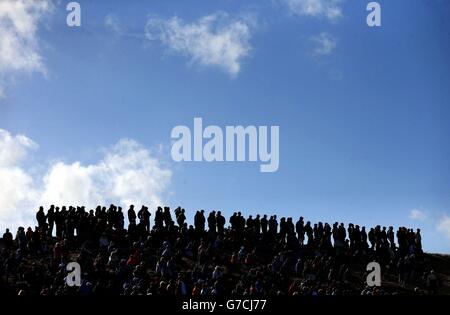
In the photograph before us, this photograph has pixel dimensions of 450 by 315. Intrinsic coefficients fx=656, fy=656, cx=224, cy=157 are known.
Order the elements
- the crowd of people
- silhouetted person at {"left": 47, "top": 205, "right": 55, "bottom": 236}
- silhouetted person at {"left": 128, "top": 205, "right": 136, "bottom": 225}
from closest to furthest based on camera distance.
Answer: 1. the crowd of people
2. silhouetted person at {"left": 47, "top": 205, "right": 55, "bottom": 236}
3. silhouetted person at {"left": 128, "top": 205, "right": 136, "bottom": 225}

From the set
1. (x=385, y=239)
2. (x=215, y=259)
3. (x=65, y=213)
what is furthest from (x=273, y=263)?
(x=65, y=213)

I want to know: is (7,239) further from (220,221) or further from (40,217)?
(220,221)

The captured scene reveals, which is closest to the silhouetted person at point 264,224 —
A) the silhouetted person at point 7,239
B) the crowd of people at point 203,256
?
the crowd of people at point 203,256

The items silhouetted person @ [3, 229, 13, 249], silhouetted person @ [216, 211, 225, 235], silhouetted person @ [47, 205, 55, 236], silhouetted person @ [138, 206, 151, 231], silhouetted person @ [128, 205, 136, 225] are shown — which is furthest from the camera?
silhouetted person @ [216, 211, 225, 235]

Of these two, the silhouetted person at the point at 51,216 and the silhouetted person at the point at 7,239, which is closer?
→ the silhouetted person at the point at 7,239

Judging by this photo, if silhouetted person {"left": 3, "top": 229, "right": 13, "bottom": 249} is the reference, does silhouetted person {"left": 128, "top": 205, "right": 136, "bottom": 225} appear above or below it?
above

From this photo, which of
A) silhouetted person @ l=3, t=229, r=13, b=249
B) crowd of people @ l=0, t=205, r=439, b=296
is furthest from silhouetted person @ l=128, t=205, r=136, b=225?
silhouetted person @ l=3, t=229, r=13, b=249

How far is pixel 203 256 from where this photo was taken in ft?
114

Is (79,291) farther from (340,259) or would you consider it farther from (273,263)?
(340,259)

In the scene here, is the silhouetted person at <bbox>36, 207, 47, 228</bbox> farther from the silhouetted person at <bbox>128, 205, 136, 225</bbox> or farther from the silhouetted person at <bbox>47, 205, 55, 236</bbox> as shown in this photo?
the silhouetted person at <bbox>128, 205, 136, 225</bbox>

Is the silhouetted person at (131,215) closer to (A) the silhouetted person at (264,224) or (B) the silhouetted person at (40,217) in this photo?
(B) the silhouetted person at (40,217)

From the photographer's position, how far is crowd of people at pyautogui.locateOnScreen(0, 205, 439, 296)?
28500mm

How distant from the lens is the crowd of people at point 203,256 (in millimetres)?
28500
